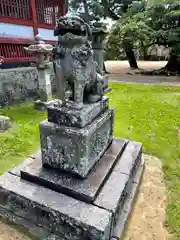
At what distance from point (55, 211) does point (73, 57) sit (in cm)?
145

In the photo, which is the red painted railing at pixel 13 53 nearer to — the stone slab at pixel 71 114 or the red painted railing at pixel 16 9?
the red painted railing at pixel 16 9

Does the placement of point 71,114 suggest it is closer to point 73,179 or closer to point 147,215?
point 73,179

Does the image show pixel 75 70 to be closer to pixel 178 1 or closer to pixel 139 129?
pixel 139 129

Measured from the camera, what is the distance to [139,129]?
4.41 metres

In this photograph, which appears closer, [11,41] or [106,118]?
[106,118]

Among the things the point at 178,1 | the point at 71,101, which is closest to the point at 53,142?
the point at 71,101

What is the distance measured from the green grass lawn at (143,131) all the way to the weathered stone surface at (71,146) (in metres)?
1.14

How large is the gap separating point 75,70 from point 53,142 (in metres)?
0.80

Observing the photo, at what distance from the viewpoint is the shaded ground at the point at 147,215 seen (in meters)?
1.96

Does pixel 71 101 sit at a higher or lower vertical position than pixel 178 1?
lower

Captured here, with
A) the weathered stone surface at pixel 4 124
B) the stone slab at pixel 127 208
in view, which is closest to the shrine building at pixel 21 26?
the weathered stone surface at pixel 4 124

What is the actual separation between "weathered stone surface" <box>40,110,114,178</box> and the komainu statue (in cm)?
32

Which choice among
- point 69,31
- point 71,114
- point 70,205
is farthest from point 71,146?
point 69,31

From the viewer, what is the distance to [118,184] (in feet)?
6.93
